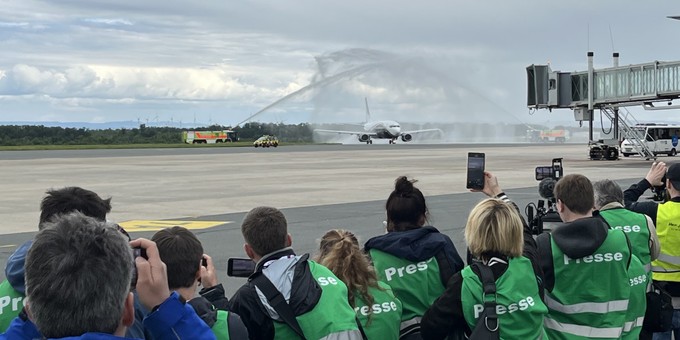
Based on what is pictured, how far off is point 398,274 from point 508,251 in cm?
77

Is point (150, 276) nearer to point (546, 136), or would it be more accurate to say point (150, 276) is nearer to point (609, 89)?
point (609, 89)

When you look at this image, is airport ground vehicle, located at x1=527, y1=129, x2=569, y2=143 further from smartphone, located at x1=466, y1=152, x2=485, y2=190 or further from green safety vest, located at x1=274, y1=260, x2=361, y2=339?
green safety vest, located at x1=274, y1=260, x2=361, y2=339

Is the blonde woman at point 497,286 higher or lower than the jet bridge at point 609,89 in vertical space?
lower

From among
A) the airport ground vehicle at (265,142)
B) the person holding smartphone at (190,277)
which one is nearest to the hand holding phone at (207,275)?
the person holding smartphone at (190,277)

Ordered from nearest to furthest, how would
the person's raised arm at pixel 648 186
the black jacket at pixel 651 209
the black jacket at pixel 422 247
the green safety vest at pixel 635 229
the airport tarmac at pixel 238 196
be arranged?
the black jacket at pixel 422 247
the green safety vest at pixel 635 229
the black jacket at pixel 651 209
the person's raised arm at pixel 648 186
the airport tarmac at pixel 238 196

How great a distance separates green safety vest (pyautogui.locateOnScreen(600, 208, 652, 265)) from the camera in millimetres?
5926

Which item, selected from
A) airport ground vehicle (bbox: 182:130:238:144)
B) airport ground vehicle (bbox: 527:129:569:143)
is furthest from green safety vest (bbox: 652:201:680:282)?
airport ground vehicle (bbox: 527:129:569:143)

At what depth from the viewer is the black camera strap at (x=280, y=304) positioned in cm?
417

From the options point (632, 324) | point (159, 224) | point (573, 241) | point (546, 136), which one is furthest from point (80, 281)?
point (546, 136)

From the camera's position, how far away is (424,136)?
12988cm

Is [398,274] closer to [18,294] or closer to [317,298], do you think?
[317,298]

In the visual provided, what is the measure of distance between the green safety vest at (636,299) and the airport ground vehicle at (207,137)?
357ft

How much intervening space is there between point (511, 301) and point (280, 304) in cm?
131

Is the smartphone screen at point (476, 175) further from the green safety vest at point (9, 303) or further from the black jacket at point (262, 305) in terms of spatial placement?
the green safety vest at point (9, 303)
